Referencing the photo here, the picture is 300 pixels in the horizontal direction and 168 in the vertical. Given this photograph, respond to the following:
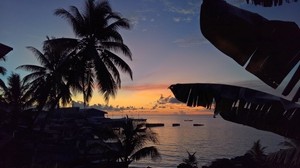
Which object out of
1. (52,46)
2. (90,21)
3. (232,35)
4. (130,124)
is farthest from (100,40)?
(232,35)

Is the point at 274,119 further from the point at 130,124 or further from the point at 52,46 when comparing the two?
the point at 52,46

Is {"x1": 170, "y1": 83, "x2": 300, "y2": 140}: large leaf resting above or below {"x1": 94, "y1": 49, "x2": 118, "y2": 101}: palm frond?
below

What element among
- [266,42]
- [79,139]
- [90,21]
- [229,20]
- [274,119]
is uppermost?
[90,21]

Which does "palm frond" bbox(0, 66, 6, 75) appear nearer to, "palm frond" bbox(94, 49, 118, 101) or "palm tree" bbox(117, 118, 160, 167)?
"palm frond" bbox(94, 49, 118, 101)

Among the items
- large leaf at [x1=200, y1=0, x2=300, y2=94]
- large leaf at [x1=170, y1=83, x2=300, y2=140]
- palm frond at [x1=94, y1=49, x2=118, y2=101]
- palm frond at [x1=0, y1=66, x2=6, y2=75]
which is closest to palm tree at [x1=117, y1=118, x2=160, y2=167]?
palm frond at [x1=94, y1=49, x2=118, y2=101]

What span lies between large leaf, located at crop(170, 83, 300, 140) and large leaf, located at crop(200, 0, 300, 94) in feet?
1.31

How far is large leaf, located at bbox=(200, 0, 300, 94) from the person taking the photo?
4889mm

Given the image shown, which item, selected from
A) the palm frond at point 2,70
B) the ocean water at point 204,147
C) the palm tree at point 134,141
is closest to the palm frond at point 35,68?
the palm frond at point 2,70

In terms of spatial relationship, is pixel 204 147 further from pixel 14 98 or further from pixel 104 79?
pixel 104 79

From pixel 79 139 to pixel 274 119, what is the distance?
107ft

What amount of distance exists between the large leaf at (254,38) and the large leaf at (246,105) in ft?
1.31

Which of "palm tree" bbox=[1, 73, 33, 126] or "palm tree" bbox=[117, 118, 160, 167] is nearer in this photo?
"palm tree" bbox=[117, 118, 160, 167]

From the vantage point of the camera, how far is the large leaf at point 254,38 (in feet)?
16.0

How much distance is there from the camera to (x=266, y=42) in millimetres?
5117
